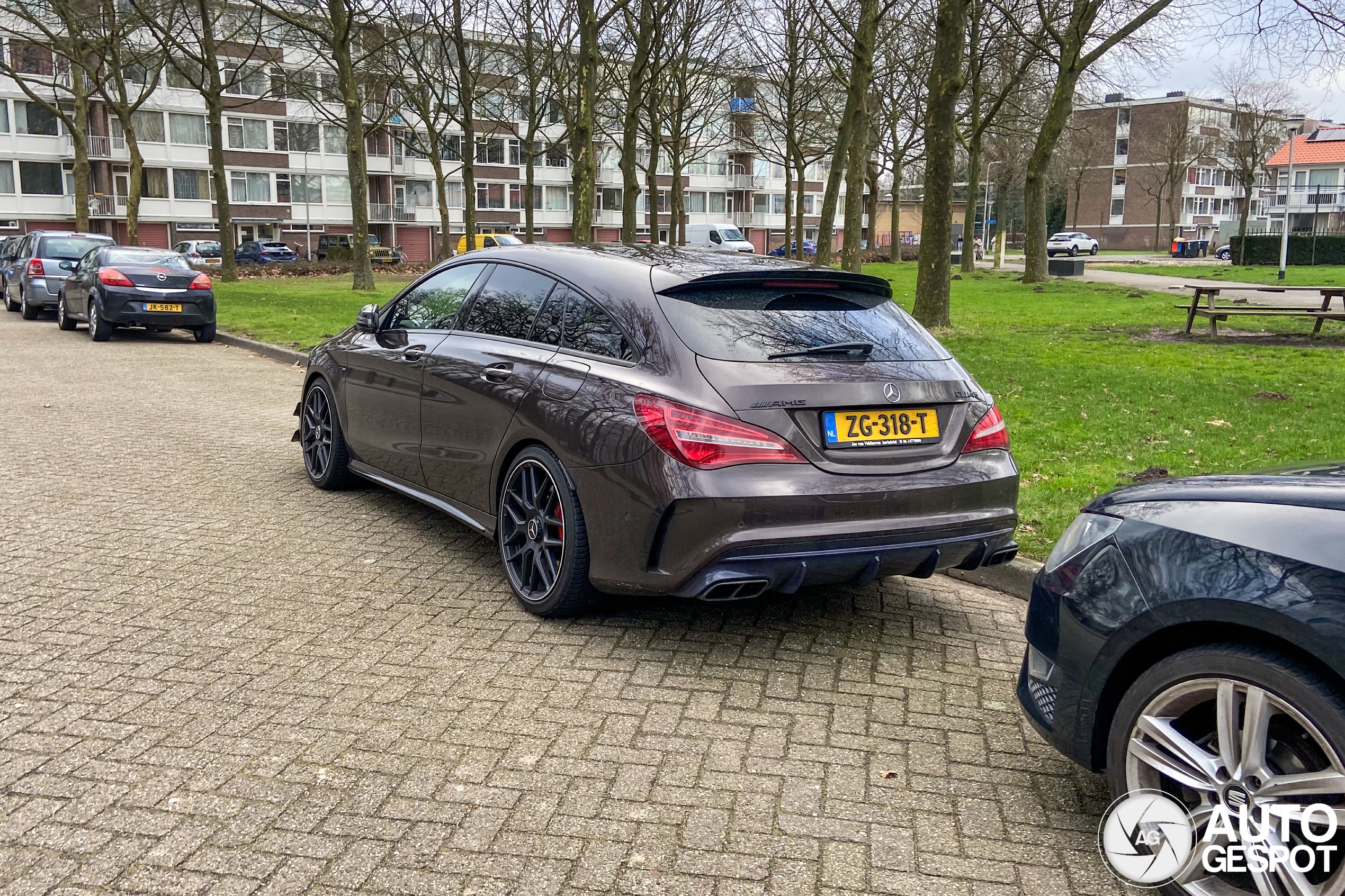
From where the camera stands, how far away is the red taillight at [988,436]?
458cm

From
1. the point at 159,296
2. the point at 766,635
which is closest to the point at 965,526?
the point at 766,635

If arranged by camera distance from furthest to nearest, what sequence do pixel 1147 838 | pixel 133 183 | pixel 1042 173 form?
pixel 133 183 → pixel 1042 173 → pixel 1147 838

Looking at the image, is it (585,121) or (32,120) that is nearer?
(585,121)

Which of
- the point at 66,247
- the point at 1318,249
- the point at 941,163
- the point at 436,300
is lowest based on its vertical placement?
the point at 436,300

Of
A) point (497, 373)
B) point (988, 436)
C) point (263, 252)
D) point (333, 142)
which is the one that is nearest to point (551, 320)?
point (497, 373)

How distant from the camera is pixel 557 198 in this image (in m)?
82.1

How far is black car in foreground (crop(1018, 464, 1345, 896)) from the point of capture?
247 cm

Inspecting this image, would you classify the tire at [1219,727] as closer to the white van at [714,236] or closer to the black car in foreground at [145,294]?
the black car in foreground at [145,294]

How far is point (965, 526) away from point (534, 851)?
225cm

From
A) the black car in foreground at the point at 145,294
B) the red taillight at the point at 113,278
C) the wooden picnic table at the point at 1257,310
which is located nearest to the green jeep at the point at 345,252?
the black car in foreground at the point at 145,294

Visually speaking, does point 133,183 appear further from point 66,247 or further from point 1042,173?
point 1042,173

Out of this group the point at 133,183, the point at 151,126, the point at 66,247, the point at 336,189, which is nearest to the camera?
the point at 66,247

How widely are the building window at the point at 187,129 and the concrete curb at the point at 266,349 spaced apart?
54193 mm

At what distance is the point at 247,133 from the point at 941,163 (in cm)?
6357
